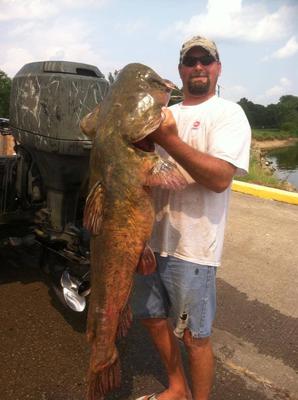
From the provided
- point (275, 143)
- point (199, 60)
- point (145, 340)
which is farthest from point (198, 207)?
point (275, 143)

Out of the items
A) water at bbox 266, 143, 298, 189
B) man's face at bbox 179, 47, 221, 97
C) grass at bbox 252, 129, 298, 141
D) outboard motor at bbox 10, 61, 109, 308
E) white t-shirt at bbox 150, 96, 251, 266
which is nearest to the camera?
white t-shirt at bbox 150, 96, 251, 266

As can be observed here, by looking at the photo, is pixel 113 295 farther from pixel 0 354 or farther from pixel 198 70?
pixel 0 354

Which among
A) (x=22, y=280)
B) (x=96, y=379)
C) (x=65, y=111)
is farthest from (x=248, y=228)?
(x=96, y=379)

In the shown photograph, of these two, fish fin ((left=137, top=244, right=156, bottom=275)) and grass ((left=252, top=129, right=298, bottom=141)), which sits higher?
grass ((left=252, top=129, right=298, bottom=141))

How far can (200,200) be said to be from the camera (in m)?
2.38

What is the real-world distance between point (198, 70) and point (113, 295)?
123 centimetres


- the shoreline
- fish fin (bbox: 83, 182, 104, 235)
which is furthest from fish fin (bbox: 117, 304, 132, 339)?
the shoreline

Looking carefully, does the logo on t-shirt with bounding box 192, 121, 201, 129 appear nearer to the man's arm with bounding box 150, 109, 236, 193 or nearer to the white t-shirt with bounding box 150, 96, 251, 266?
the white t-shirt with bounding box 150, 96, 251, 266

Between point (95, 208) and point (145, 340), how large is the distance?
176 cm

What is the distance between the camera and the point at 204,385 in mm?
2602

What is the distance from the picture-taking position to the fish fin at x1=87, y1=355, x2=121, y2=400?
2307mm

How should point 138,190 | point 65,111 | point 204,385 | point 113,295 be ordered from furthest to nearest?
point 65,111 < point 204,385 < point 113,295 < point 138,190

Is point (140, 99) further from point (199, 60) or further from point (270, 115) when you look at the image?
point (270, 115)

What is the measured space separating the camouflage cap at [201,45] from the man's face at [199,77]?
2 cm
